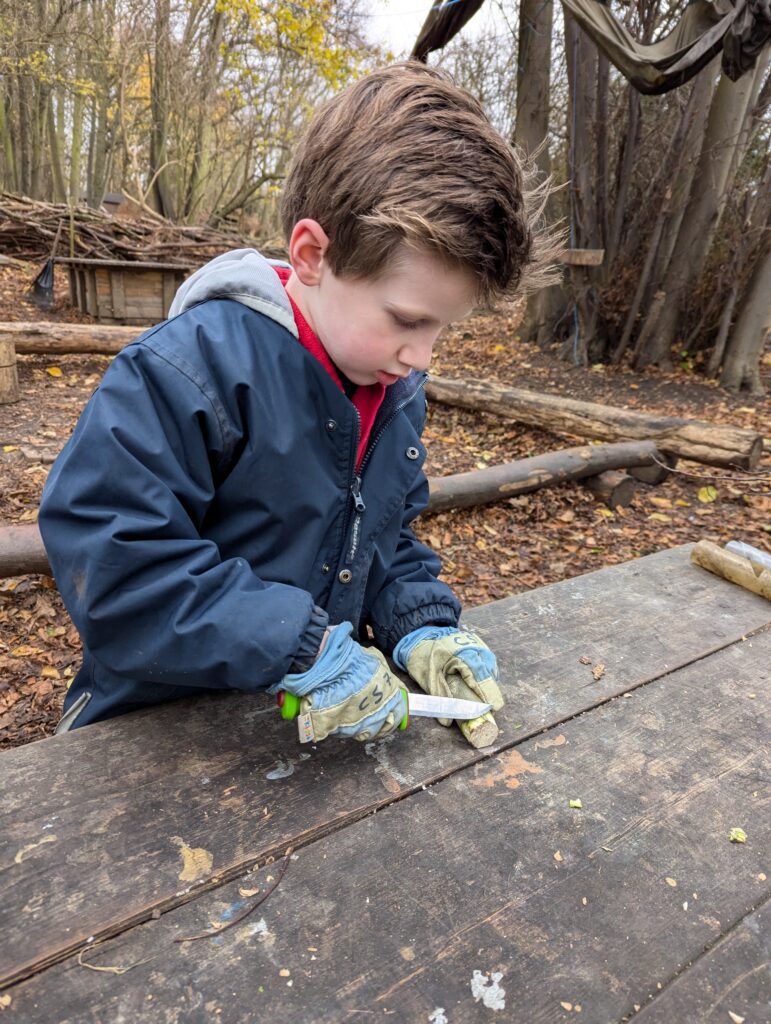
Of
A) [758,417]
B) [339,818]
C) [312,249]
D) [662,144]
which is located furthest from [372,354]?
[662,144]

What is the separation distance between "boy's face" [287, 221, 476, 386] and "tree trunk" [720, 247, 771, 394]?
22.0 ft

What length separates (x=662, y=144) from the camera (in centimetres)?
752

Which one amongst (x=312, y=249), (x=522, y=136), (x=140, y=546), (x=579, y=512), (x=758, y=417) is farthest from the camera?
(x=522, y=136)

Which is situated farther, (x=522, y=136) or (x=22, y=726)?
(x=522, y=136)

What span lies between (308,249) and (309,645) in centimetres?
69

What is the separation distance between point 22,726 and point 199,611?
5.67 ft

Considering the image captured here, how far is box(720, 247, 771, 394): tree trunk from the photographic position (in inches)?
269

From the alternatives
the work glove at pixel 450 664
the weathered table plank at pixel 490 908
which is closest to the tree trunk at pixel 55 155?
the work glove at pixel 450 664

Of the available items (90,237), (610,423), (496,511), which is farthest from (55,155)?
(496,511)

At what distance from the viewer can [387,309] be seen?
46.1 inches

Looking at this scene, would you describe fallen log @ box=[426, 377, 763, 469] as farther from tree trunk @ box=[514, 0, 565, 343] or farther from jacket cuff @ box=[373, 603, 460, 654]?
jacket cuff @ box=[373, 603, 460, 654]

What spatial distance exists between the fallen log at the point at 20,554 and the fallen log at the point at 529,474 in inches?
79.1

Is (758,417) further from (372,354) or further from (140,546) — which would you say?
(140,546)

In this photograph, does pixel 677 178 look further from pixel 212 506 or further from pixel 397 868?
pixel 397 868
